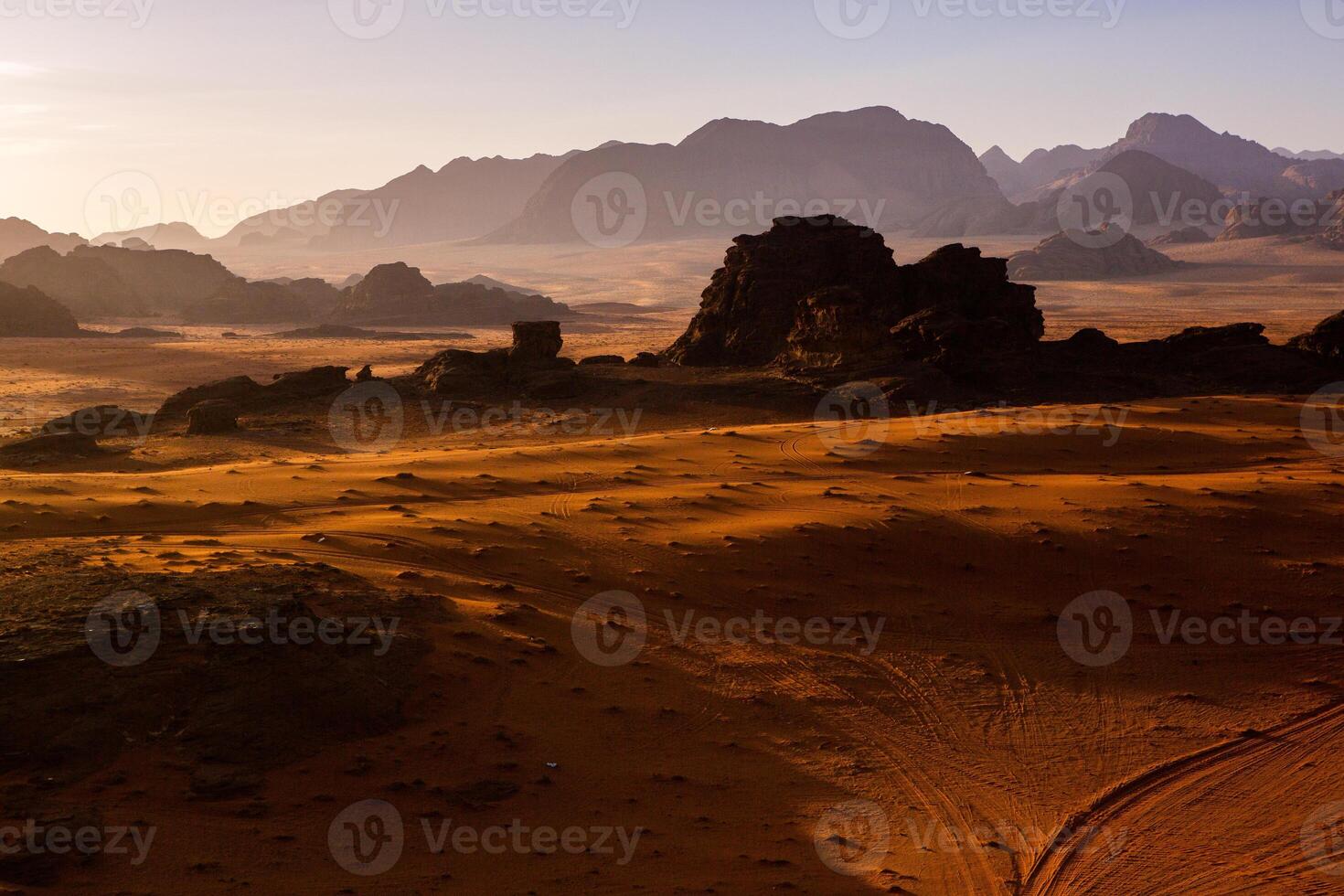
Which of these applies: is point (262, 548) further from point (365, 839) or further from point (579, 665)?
point (365, 839)

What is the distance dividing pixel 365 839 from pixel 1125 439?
761 inches

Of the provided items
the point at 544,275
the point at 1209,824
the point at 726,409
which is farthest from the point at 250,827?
the point at 544,275

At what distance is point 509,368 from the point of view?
113 ft

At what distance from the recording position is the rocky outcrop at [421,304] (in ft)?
294

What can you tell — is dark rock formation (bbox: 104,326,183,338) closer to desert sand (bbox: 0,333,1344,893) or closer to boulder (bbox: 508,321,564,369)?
boulder (bbox: 508,321,564,369)

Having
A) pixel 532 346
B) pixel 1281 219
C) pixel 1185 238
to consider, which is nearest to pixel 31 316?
pixel 532 346

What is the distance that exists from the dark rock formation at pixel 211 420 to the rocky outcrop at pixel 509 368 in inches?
275

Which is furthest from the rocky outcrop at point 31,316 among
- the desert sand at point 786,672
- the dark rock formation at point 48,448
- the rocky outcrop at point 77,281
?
the desert sand at point 786,672

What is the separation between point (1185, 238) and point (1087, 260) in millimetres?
47122

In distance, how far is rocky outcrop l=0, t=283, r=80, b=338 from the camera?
68.0 meters

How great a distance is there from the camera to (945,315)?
32.8m

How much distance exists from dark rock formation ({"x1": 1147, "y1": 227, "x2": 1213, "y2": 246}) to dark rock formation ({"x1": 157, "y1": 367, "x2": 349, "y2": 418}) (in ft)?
522

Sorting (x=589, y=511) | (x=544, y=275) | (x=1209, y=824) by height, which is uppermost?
(x=544, y=275)

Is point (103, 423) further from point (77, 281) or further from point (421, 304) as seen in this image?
point (77, 281)
